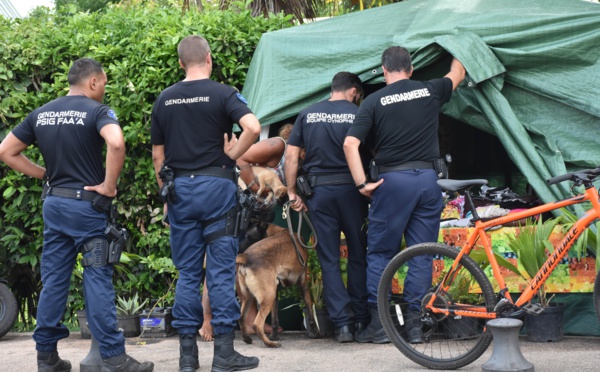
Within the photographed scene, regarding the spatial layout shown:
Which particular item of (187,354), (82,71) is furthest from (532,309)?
(82,71)

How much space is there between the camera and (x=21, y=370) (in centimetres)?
618

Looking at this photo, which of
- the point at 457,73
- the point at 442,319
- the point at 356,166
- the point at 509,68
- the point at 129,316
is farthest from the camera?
the point at 129,316

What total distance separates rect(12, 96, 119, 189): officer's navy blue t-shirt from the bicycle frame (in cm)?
247

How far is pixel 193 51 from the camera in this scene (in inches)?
229

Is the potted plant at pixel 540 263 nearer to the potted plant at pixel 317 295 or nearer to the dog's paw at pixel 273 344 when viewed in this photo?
the potted plant at pixel 317 295

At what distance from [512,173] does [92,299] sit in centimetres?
495

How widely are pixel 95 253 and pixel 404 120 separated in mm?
2441

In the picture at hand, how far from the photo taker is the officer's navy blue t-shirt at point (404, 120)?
6266 millimetres

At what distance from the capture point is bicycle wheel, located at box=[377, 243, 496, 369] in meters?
5.39

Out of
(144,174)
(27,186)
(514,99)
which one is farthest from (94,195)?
(514,99)

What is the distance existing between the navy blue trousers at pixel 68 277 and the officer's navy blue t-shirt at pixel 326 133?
1.84m

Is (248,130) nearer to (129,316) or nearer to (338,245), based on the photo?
(338,245)

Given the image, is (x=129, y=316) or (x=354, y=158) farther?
(x=129, y=316)

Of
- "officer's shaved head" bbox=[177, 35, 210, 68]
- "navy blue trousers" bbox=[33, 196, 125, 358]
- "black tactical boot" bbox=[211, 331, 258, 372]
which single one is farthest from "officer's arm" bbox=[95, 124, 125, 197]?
"black tactical boot" bbox=[211, 331, 258, 372]
